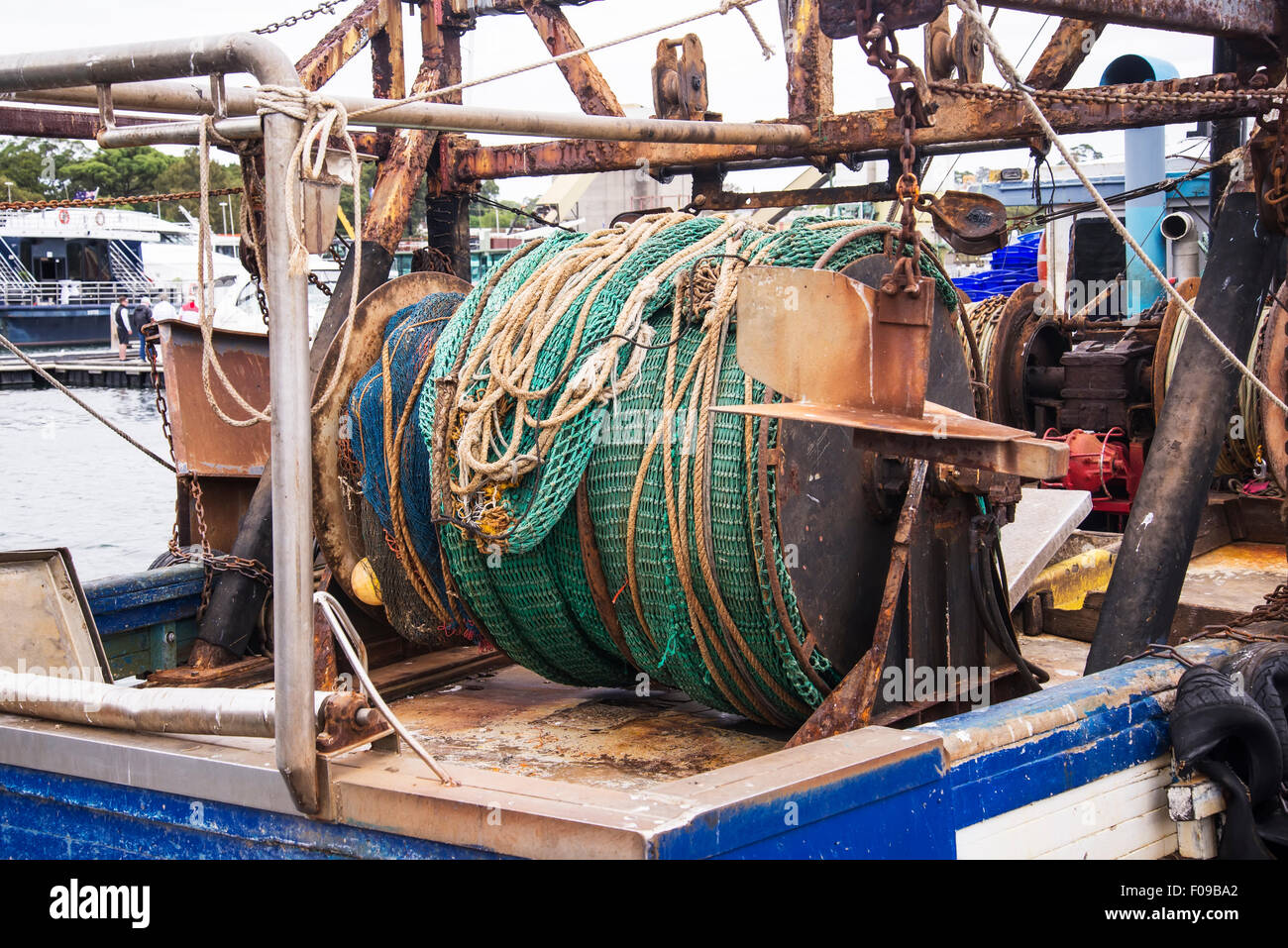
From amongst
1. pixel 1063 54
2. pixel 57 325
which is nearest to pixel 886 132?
pixel 1063 54

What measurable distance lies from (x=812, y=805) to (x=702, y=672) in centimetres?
126

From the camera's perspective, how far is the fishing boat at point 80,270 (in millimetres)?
44312

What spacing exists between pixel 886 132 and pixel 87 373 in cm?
3050

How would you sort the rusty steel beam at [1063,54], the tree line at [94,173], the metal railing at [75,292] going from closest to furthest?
the rusty steel beam at [1063,54] → the metal railing at [75,292] → the tree line at [94,173]

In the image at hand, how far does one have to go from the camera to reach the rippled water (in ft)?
49.7

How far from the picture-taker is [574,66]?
292 inches

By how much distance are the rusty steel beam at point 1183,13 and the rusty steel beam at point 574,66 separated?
364 cm

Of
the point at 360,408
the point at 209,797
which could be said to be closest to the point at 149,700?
the point at 209,797

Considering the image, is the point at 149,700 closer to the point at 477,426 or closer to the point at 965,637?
the point at 477,426

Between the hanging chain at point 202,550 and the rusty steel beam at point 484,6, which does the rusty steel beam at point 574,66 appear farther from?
the hanging chain at point 202,550

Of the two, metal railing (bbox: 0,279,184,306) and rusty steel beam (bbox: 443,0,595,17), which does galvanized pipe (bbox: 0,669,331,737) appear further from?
metal railing (bbox: 0,279,184,306)

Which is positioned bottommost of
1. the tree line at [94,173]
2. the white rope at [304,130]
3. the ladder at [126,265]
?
the white rope at [304,130]

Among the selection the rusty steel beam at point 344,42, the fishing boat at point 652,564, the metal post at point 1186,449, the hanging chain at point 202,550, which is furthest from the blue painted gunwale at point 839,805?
the rusty steel beam at point 344,42
